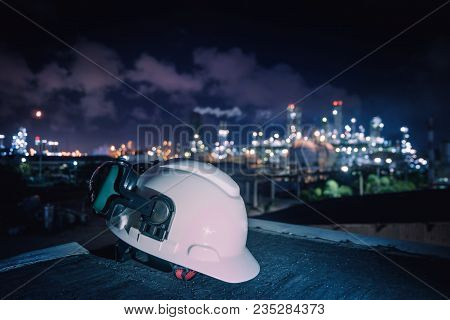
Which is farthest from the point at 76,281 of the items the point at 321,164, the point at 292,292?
the point at 321,164

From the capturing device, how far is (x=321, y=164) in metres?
49.2

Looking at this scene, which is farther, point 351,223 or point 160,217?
point 351,223

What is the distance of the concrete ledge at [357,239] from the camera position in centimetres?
346

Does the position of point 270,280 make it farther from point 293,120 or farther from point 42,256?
point 293,120

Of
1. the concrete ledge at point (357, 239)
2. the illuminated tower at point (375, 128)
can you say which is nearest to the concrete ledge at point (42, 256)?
the concrete ledge at point (357, 239)

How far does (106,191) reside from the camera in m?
2.82

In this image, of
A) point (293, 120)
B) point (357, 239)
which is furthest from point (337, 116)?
point (357, 239)

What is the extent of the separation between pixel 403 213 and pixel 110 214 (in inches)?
349

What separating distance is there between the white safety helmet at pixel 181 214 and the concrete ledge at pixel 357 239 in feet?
5.35

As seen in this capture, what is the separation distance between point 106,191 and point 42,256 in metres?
1.30

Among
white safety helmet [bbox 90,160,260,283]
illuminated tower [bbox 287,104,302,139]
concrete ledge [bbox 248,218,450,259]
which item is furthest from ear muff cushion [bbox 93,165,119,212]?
illuminated tower [bbox 287,104,302,139]

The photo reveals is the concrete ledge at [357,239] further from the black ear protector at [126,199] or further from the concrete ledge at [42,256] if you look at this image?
the concrete ledge at [42,256]

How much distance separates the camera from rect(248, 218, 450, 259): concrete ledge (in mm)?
3465

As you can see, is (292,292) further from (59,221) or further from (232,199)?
(59,221)
